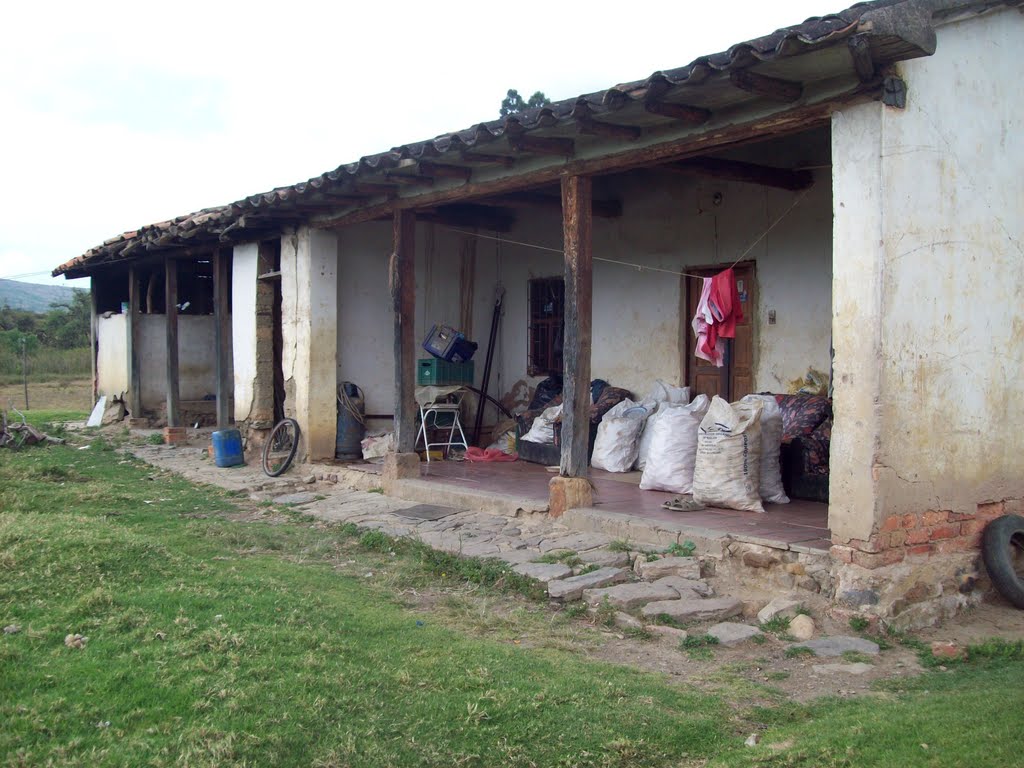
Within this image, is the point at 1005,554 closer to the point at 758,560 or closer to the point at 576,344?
the point at 758,560

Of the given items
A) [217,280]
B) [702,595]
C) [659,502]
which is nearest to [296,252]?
[217,280]

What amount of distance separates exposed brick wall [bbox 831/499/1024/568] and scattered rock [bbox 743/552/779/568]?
403 millimetres

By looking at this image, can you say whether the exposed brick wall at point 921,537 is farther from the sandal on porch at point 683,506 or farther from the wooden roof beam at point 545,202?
the wooden roof beam at point 545,202

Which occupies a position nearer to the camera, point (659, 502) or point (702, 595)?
point (702, 595)

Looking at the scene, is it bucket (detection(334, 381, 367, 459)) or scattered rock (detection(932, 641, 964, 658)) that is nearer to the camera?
scattered rock (detection(932, 641, 964, 658))

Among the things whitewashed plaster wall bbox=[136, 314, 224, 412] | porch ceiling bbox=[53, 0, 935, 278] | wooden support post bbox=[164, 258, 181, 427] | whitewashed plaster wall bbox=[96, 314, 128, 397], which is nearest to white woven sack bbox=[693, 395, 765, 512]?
porch ceiling bbox=[53, 0, 935, 278]

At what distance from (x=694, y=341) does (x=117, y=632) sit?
6721 mm

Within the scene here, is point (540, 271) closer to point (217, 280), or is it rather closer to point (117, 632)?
point (217, 280)

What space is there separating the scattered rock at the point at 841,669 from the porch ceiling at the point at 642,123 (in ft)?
10.5

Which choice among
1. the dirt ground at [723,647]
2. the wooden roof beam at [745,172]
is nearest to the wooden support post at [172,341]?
the wooden roof beam at [745,172]

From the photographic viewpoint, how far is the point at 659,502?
7332 millimetres

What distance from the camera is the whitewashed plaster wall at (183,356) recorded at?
617 inches

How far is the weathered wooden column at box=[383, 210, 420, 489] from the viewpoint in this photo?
9.28 meters

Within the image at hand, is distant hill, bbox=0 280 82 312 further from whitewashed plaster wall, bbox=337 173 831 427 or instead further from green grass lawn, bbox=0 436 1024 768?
green grass lawn, bbox=0 436 1024 768
